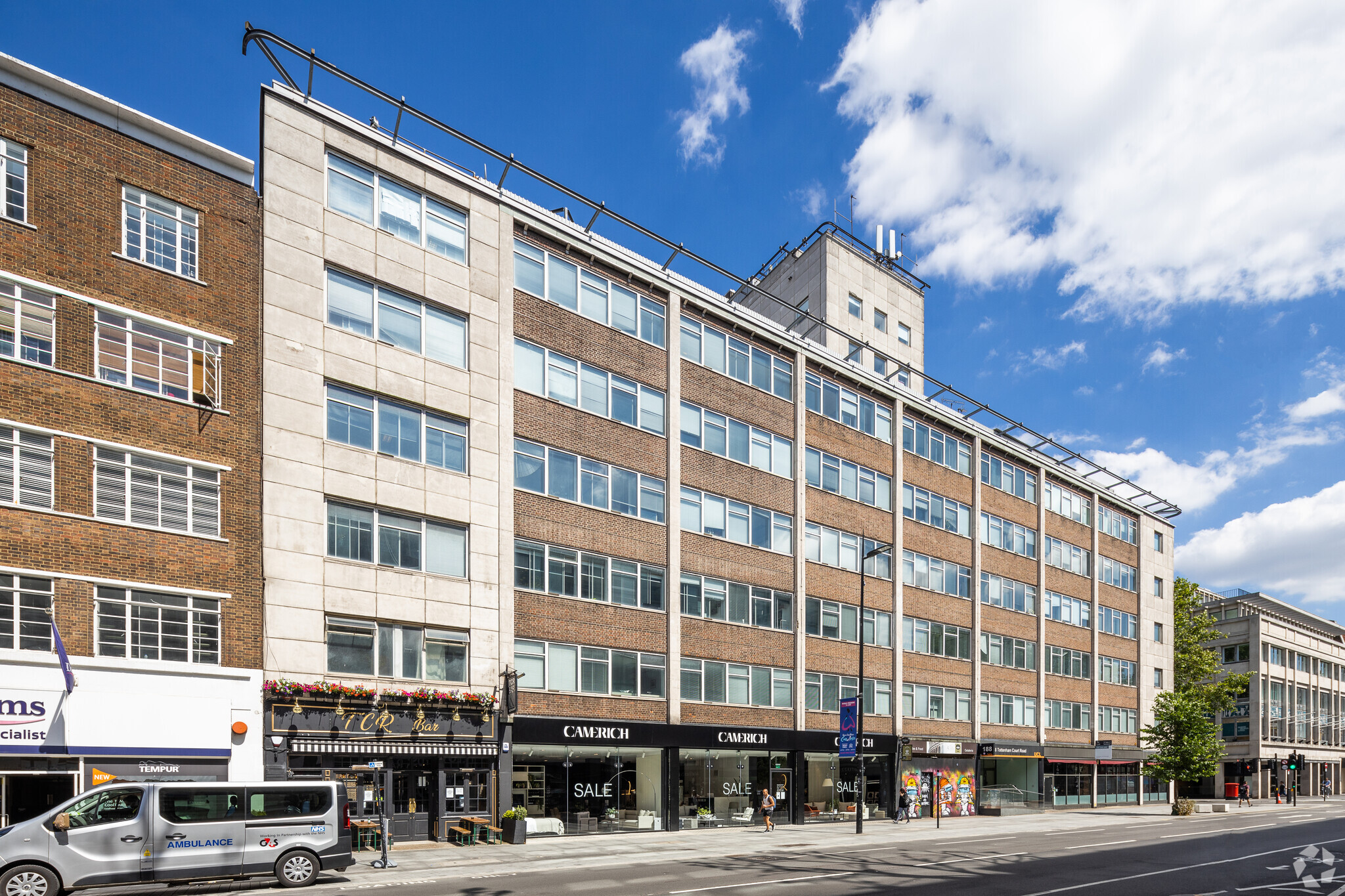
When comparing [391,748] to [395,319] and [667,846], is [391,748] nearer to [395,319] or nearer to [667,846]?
[667,846]

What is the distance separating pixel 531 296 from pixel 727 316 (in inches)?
402

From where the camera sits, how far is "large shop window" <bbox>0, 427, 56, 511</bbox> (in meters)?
23.0

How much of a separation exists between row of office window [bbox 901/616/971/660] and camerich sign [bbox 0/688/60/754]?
1419 inches

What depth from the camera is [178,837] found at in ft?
63.4

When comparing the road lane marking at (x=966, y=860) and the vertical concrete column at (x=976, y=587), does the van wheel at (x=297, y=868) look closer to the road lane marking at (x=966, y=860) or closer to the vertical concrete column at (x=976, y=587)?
the road lane marking at (x=966, y=860)

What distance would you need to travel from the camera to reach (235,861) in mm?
19906

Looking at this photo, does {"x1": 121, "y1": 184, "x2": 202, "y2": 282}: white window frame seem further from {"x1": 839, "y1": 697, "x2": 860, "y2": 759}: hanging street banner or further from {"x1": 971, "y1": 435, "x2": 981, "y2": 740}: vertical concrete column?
{"x1": 971, "y1": 435, "x2": 981, "y2": 740}: vertical concrete column

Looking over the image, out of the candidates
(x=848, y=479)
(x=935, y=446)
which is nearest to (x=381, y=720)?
(x=848, y=479)

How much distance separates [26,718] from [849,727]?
26763 millimetres

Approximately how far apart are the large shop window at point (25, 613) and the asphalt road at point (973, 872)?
901 centimetres

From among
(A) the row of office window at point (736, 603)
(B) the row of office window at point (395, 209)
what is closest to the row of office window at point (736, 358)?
(A) the row of office window at point (736, 603)

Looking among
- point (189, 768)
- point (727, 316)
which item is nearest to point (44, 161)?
point (189, 768)

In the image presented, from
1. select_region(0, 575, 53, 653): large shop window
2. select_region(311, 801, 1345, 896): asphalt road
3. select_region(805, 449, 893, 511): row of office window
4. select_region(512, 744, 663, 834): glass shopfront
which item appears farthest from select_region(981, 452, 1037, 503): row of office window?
select_region(0, 575, 53, 653): large shop window

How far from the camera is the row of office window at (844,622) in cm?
4328
